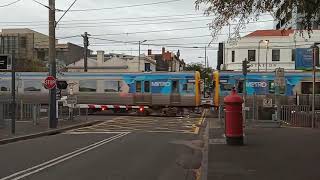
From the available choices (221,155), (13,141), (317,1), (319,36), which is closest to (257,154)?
(221,155)

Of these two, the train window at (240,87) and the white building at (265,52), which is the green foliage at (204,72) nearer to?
the white building at (265,52)

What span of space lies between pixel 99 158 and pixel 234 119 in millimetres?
4571

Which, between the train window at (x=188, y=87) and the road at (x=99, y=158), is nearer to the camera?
the road at (x=99, y=158)

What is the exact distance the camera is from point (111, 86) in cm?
4772

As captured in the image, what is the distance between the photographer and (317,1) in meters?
13.0

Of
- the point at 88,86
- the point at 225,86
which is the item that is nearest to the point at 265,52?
the point at 225,86

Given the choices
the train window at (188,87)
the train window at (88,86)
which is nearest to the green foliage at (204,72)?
the train window at (88,86)

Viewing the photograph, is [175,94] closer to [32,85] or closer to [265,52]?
[32,85]

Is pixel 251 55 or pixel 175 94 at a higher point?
pixel 251 55

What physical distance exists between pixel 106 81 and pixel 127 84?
191 cm

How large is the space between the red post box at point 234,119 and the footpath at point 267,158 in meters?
0.35

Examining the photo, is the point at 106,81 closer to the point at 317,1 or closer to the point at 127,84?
the point at 127,84

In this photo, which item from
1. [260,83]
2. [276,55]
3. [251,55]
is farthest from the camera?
[251,55]

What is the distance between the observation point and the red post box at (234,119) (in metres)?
18.4
